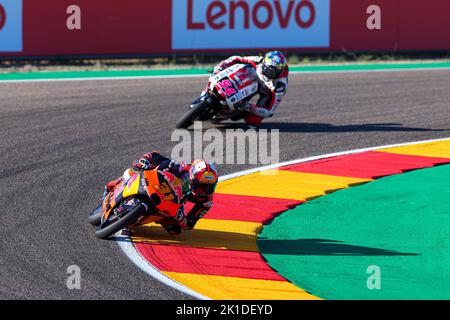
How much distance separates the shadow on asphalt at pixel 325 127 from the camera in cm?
1472

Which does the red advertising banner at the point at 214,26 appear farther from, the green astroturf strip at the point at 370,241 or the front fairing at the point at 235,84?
the green astroturf strip at the point at 370,241

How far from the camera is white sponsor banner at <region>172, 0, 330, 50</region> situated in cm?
1922

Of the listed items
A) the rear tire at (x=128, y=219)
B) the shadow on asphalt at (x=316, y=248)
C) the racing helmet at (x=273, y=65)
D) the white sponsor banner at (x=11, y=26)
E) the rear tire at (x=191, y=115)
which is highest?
the white sponsor banner at (x=11, y=26)

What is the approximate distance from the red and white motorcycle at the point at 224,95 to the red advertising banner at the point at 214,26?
5226mm

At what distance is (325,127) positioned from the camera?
589 inches

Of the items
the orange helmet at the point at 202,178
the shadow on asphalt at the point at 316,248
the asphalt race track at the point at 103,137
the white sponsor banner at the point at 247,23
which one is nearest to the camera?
the asphalt race track at the point at 103,137

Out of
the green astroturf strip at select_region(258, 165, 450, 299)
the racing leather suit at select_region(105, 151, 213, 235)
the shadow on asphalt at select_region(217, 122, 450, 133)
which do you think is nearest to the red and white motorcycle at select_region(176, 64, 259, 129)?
the shadow on asphalt at select_region(217, 122, 450, 133)

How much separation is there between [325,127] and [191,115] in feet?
7.02

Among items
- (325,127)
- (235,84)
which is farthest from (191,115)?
(325,127)

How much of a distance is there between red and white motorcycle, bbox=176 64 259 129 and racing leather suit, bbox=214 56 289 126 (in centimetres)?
9

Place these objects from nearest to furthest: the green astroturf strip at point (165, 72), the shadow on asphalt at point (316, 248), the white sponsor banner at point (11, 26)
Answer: the shadow on asphalt at point (316, 248) → the white sponsor banner at point (11, 26) → the green astroturf strip at point (165, 72)

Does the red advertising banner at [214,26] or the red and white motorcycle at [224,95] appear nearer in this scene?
the red and white motorcycle at [224,95]

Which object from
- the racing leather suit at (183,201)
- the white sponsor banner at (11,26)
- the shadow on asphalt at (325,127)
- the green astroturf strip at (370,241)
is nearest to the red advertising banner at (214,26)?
the white sponsor banner at (11,26)

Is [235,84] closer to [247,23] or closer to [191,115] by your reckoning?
[191,115]
